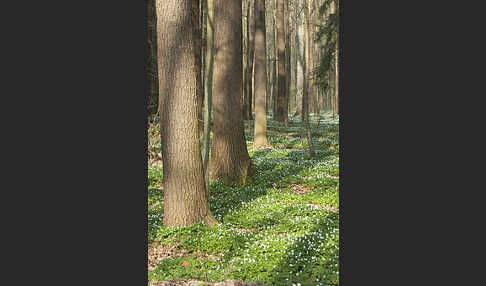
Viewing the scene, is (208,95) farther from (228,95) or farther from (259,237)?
(228,95)

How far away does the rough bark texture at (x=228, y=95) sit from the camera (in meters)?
10.1

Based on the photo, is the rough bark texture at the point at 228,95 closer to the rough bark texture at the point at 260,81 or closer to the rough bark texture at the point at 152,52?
the rough bark texture at the point at 152,52

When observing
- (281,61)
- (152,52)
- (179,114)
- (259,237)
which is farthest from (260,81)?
(259,237)

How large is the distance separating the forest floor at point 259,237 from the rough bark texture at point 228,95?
50 cm

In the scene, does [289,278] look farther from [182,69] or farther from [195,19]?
[195,19]

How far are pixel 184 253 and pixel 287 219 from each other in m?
2.26

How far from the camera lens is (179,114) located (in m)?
6.39

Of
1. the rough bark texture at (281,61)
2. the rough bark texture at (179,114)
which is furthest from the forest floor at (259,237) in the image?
the rough bark texture at (281,61)

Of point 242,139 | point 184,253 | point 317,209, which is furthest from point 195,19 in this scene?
point 184,253

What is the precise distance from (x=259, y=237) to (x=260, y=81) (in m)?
11.1

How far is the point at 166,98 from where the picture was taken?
640 centimetres

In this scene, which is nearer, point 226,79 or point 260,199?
point 260,199

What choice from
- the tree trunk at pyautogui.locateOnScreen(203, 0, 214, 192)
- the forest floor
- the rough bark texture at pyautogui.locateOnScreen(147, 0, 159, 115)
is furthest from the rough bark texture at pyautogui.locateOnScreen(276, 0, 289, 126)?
the tree trunk at pyautogui.locateOnScreen(203, 0, 214, 192)

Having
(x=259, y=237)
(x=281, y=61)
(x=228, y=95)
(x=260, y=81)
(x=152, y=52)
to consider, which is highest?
(x=281, y=61)
